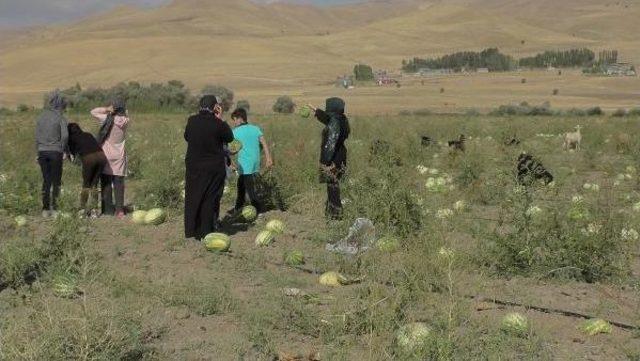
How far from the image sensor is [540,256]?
6.91 metres

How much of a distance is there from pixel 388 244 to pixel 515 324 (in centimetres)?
233

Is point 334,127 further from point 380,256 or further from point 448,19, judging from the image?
point 448,19

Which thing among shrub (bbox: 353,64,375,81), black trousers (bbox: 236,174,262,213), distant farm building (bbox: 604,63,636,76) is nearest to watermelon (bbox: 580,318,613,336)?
black trousers (bbox: 236,174,262,213)

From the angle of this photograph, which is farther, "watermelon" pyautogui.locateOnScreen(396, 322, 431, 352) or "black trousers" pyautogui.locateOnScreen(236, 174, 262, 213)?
"black trousers" pyautogui.locateOnScreen(236, 174, 262, 213)

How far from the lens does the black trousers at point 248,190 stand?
991 centimetres

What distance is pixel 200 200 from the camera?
330 inches

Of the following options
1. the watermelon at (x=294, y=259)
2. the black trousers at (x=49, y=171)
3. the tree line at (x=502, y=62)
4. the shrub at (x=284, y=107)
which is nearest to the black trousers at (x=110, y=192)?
the black trousers at (x=49, y=171)

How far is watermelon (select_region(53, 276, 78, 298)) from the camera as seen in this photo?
19.7ft

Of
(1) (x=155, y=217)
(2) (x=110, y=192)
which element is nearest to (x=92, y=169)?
(2) (x=110, y=192)

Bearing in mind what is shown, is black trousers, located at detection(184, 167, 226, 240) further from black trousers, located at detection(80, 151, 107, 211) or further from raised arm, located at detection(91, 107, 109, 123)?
raised arm, located at detection(91, 107, 109, 123)

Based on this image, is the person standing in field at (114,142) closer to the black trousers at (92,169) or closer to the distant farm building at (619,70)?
the black trousers at (92,169)

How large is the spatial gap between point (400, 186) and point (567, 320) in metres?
2.76

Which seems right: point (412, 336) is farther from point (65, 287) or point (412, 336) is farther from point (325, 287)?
point (65, 287)

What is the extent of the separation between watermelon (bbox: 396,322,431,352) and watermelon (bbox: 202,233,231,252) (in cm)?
329
